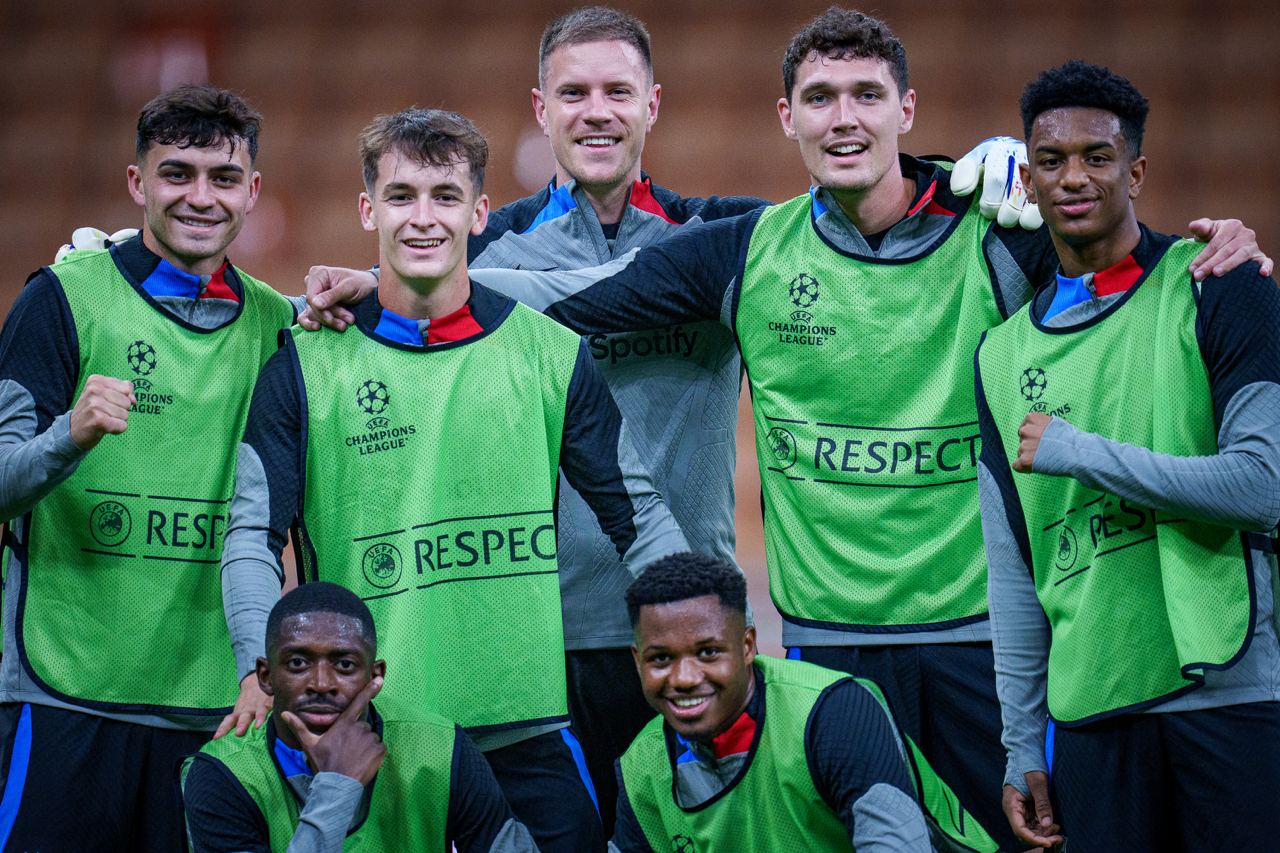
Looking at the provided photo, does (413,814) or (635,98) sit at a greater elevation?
(635,98)

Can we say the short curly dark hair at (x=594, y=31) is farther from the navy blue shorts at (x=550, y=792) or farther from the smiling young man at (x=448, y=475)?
the navy blue shorts at (x=550, y=792)

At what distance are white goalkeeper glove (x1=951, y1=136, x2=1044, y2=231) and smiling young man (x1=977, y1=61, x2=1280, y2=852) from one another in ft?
0.59

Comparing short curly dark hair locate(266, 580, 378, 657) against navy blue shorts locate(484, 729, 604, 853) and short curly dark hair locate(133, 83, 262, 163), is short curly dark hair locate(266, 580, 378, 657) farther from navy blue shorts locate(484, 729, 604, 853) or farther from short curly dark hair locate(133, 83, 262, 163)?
short curly dark hair locate(133, 83, 262, 163)

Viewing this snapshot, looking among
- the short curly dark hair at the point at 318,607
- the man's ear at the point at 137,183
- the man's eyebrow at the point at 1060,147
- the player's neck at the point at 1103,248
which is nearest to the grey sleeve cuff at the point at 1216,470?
the player's neck at the point at 1103,248

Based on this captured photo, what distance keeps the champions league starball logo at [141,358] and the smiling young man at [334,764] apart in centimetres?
68

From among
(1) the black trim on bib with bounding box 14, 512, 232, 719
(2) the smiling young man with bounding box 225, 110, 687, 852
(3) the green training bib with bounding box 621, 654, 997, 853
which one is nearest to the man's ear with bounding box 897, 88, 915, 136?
(2) the smiling young man with bounding box 225, 110, 687, 852

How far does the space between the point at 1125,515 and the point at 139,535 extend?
71.4 inches

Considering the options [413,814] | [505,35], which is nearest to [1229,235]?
[413,814]

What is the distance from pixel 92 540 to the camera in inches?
131

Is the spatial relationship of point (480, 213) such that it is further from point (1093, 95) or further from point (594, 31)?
point (1093, 95)

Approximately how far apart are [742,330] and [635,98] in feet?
1.99

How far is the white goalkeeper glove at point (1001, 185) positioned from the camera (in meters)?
3.30

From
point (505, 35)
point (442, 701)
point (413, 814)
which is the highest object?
point (505, 35)

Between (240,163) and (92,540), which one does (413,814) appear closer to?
(92,540)
